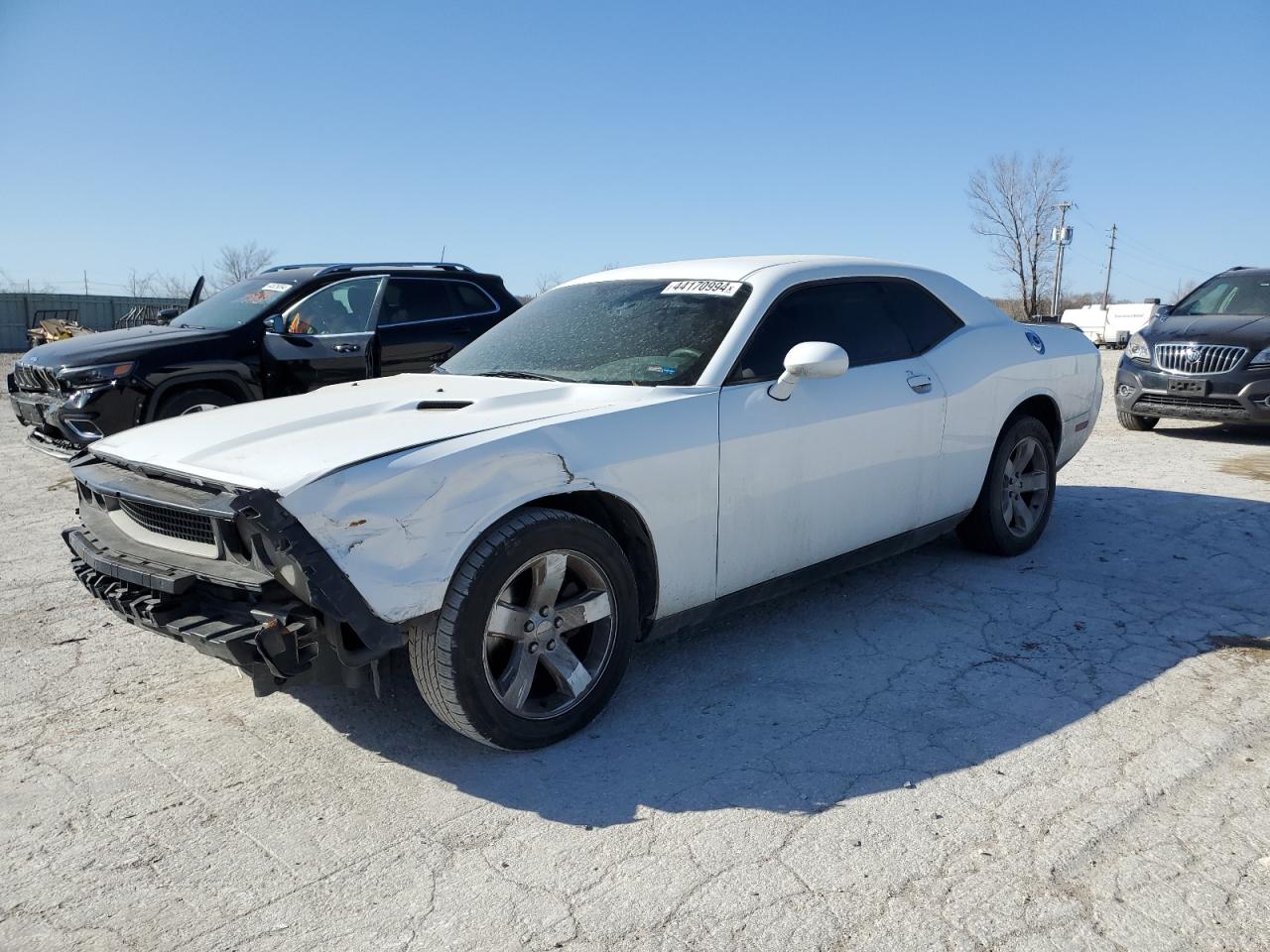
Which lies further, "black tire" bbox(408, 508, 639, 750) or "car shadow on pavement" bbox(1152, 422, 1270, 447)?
"car shadow on pavement" bbox(1152, 422, 1270, 447)

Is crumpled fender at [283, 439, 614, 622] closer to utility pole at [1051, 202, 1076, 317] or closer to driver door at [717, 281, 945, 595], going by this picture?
driver door at [717, 281, 945, 595]

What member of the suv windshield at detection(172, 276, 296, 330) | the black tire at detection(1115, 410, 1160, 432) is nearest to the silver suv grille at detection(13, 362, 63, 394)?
the suv windshield at detection(172, 276, 296, 330)

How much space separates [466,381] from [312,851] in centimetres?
194

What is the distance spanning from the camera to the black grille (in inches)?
120

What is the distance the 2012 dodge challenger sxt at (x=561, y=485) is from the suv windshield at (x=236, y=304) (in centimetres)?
427

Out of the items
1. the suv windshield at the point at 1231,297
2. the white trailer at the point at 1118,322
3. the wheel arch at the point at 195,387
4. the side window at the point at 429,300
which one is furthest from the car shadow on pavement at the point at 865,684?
the white trailer at the point at 1118,322

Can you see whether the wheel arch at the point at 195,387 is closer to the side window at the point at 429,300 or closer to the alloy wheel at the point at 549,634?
the side window at the point at 429,300

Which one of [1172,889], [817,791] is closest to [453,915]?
[817,791]

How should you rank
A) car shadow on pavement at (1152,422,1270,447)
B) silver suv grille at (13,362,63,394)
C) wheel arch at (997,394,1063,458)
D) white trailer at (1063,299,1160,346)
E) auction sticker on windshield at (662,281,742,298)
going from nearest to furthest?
auction sticker on windshield at (662,281,742,298), wheel arch at (997,394,1063,458), silver suv grille at (13,362,63,394), car shadow on pavement at (1152,422,1270,447), white trailer at (1063,299,1160,346)

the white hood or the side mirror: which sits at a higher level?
the side mirror

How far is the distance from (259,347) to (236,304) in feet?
2.48

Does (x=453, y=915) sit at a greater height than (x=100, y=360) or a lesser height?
lesser

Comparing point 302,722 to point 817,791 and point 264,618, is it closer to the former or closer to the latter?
point 264,618

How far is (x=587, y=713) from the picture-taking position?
3.35m
